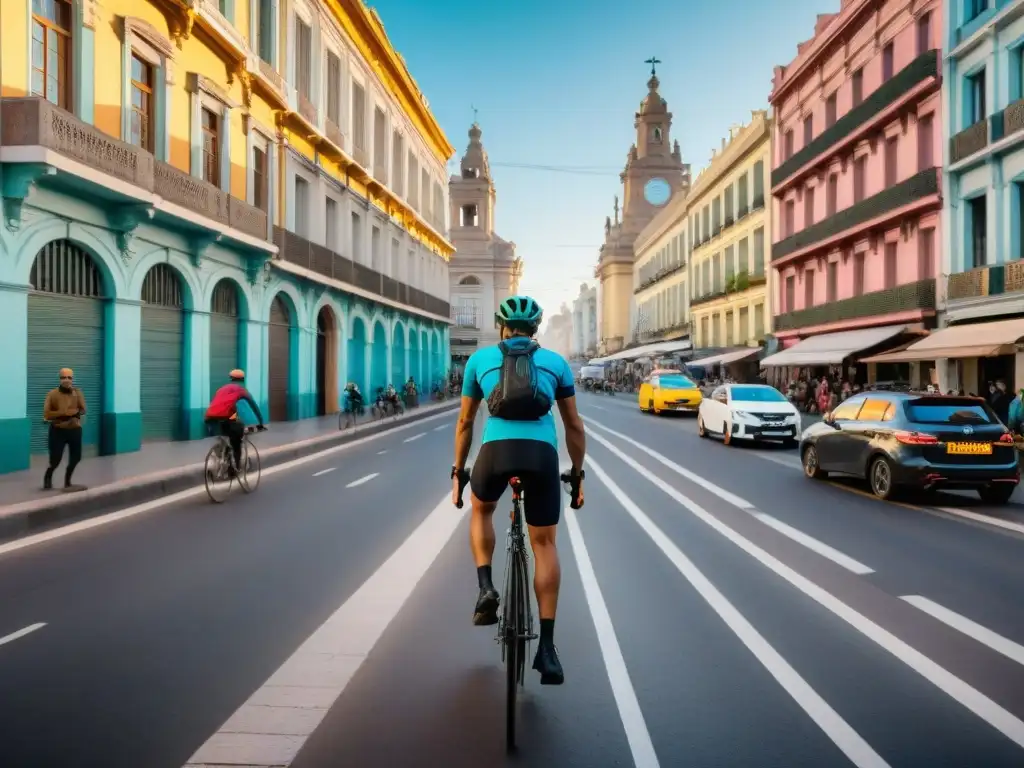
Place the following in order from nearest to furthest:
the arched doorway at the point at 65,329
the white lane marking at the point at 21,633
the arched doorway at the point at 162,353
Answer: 1. the white lane marking at the point at 21,633
2. the arched doorway at the point at 65,329
3. the arched doorway at the point at 162,353

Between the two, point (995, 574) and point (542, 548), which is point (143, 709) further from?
point (995, 574)

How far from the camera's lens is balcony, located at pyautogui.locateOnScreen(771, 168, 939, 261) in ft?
89.7

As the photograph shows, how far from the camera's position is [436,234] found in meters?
54.8

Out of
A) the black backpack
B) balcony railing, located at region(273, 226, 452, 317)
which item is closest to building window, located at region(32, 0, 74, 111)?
balcony railing, located at region(273, 226, 452, 317)

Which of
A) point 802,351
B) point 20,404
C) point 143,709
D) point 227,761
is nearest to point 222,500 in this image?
point 20,404

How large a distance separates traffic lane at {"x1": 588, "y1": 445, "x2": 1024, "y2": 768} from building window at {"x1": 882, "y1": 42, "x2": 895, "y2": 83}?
2745cm

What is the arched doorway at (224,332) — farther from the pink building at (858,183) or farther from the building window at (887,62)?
the building window at (887,62)

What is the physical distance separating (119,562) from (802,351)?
31.2 metres

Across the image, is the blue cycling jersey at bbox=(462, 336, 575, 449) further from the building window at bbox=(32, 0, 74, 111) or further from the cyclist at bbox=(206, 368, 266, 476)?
the building window at bbox=(32, 0, 74, 111)

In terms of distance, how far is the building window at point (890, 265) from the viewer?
30688 mm

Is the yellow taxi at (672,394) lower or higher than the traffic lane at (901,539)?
higher

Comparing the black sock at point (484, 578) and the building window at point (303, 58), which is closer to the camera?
the black sock at point (484, 578)

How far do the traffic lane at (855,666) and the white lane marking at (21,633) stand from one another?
11.8 feet

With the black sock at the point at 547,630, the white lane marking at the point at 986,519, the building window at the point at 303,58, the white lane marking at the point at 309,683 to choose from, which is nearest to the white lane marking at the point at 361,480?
the white lane marking at the point at 309,683
